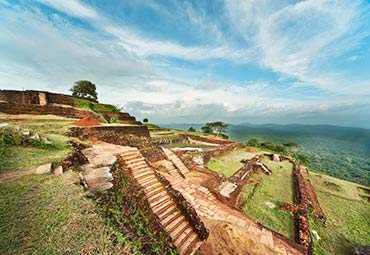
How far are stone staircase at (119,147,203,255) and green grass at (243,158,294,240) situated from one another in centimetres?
343

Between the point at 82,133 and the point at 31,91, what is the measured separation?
463 inches

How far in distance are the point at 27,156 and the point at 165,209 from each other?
478 cm

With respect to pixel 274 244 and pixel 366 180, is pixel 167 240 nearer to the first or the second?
pixel 274 244

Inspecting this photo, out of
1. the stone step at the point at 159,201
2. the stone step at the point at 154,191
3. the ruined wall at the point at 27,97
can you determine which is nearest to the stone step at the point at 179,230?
the stone step at the point at 159,201

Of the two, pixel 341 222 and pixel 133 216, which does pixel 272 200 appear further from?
pixel 133 216

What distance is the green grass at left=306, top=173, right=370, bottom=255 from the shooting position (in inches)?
211

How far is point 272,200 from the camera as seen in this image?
24.6 ft

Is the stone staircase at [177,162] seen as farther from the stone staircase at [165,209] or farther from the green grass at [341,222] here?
the green grass at [341,222]

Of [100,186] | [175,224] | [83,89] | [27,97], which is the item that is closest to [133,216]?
[100,186]

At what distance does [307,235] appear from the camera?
4.96 m

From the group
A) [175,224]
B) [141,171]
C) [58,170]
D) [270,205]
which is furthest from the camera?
[270,205]

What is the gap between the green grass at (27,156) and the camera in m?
3.77

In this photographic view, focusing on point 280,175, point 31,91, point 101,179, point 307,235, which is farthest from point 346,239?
point 31,91

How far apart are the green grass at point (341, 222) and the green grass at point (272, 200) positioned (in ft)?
3.56
